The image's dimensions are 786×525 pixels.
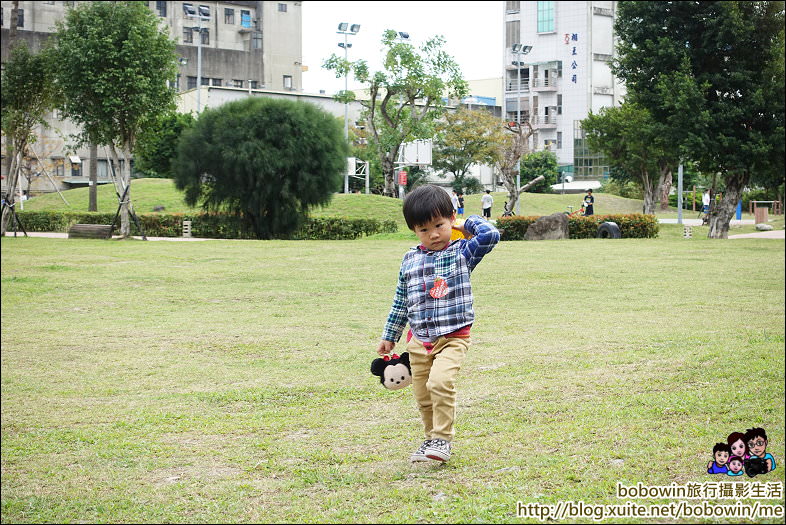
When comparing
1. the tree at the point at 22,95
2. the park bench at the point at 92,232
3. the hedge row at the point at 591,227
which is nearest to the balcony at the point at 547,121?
the hedge row at the point at 591,227

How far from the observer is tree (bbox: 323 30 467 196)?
3881 centimetres

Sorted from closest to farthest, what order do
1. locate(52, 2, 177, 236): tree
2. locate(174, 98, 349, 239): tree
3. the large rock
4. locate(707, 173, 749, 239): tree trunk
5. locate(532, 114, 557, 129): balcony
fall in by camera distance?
locate(52, 2, 177, 236): tree, locate(707, 173, 749, 239): tree trunk, the large rock, locate(174, 98, 349, 239): tree, locate(532, 114, 557, 129): balcony

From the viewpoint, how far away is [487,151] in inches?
1972

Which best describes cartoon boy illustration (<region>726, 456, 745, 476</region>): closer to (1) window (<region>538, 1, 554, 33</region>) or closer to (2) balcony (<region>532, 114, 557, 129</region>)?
(1) window (<region>538, 1, 554, 33</region>)

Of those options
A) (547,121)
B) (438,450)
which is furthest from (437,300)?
(547,121)

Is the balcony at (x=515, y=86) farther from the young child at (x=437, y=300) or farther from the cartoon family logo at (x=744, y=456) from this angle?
the cartoon family logo at (x=744, y=456)

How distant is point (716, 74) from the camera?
23109 millimetres

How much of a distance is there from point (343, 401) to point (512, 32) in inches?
2764

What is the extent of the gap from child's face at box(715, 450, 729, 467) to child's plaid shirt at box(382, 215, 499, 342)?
1.21 metres

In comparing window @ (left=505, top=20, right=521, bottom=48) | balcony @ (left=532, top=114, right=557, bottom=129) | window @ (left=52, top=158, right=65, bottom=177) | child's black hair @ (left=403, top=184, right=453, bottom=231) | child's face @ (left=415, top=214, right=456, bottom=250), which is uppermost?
window @ (left=505, top=20, right=521, bottom=48)

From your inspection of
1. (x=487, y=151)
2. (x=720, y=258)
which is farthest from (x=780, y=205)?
(x=720, y=258)

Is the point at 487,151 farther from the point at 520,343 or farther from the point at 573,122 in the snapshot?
the point at 520,343

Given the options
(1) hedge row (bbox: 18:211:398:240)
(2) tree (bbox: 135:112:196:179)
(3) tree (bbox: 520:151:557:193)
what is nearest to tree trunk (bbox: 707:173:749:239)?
(1) hedge row (bbox: 18:211:398:240)

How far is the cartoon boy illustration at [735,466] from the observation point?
378 cm
